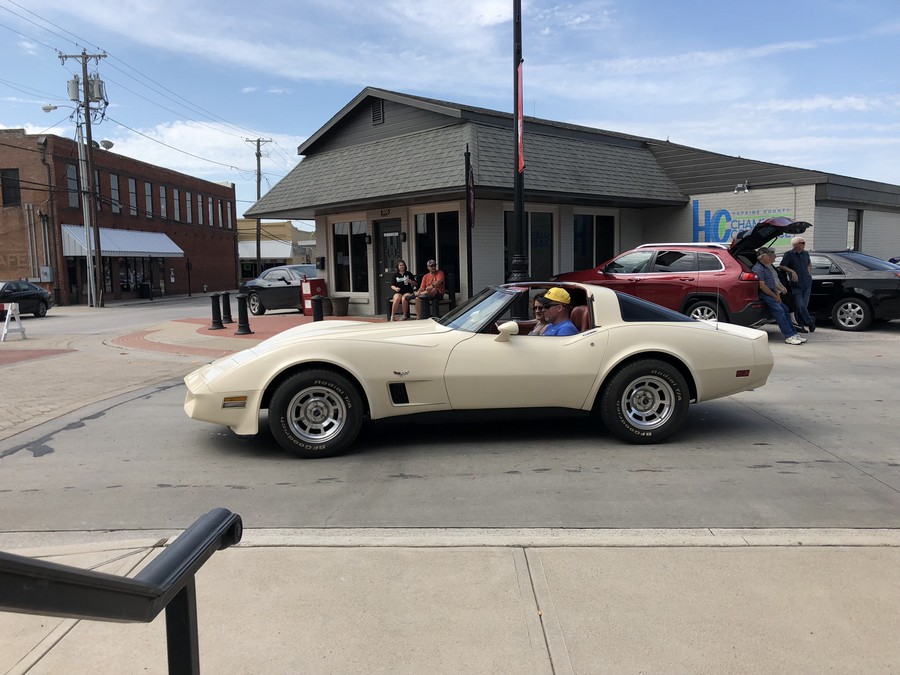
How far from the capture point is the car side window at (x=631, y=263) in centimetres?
1259

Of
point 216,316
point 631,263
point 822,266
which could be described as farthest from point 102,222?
point 822,266

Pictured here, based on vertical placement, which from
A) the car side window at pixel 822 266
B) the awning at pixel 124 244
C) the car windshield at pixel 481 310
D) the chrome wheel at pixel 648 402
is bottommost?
the chrome wheel at pixel 648 402

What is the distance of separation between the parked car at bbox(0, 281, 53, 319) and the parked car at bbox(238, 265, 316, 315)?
36.7 feet

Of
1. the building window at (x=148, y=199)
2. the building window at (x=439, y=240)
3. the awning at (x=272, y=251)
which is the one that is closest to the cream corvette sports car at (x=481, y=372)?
the building window at (x=439, y=240)

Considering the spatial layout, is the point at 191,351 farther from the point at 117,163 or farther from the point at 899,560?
the point at 117,163

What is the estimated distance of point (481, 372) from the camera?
543 centimetres

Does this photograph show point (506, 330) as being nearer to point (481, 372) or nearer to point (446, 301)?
point (481, 372)

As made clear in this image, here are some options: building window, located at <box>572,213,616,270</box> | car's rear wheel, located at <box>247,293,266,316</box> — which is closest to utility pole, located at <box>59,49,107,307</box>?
car's rear wheel, located at <box>247,293,266,316</box>

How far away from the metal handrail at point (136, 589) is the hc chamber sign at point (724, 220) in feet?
57.7

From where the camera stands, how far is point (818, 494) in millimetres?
4484

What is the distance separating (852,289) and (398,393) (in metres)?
11.1

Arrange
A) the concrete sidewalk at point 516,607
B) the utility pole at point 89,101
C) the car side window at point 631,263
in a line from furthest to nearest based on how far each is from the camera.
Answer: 1. the utility pole at point 89,101
2. the car side window at point 631,263
3. the concrete sidewalk at point 516,607

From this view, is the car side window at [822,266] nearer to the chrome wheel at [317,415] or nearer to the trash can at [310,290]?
the chrome wheel at [317,415]

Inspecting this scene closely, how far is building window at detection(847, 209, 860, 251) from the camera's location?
18328 mm
